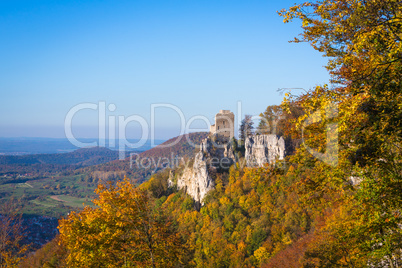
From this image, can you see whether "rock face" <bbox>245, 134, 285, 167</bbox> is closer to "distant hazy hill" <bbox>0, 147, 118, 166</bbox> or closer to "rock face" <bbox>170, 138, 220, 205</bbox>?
"rock face" <bbox>170, 138, 220, 205</bbox>

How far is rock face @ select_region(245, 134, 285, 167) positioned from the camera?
1597 inches

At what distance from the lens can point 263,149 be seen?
1667 inches

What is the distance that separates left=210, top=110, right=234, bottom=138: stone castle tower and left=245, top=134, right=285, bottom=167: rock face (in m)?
6.01

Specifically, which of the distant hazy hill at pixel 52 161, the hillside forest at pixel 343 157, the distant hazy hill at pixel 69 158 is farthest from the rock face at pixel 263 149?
the distant hazy hill at pixel 69 158

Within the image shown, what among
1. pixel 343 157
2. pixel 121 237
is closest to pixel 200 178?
pixel 121 237

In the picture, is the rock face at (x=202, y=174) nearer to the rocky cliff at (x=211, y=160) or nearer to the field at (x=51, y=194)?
the rocky cliff at (x=211, y=160)

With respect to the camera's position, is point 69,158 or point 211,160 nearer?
point 211,160

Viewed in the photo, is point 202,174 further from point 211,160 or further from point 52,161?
point 52,161

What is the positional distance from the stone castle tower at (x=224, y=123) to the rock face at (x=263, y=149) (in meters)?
6.01

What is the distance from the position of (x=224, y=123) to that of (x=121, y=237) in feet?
136

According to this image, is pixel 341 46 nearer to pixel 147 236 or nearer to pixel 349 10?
pixel 349 10

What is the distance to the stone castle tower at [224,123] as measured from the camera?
50.3 metres

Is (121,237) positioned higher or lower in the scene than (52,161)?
higher

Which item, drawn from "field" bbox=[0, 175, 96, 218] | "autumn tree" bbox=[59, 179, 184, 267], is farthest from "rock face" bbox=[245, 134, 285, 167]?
"field" bbox=[0, 175, 96, 218]
